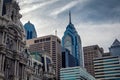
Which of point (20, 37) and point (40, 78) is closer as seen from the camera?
point (20, 37)

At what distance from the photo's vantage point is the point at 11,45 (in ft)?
253

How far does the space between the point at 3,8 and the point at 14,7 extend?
371 cm

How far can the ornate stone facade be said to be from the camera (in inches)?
2830

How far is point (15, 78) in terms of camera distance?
73.2m

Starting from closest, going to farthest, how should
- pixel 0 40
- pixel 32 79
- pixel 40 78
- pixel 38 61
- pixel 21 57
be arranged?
pixel 0 40 < pixel 21 57 < pixel 32 79 < pixel 40 78 < pixel 38 61

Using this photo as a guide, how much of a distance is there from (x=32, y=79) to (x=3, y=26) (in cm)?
2452

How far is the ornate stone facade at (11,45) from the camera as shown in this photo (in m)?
71.9

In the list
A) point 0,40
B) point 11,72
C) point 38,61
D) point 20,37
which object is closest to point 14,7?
point 20,37

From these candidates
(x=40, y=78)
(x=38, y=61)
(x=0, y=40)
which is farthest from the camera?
(x=38, y=61)

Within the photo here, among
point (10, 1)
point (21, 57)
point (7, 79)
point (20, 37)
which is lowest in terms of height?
point (7, 79)

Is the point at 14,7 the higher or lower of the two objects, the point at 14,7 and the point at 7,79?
the higher

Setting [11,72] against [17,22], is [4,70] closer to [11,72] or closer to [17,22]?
[11,72]

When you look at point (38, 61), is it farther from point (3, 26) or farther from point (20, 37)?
point (3, 26)

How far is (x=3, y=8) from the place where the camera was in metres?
79.7
